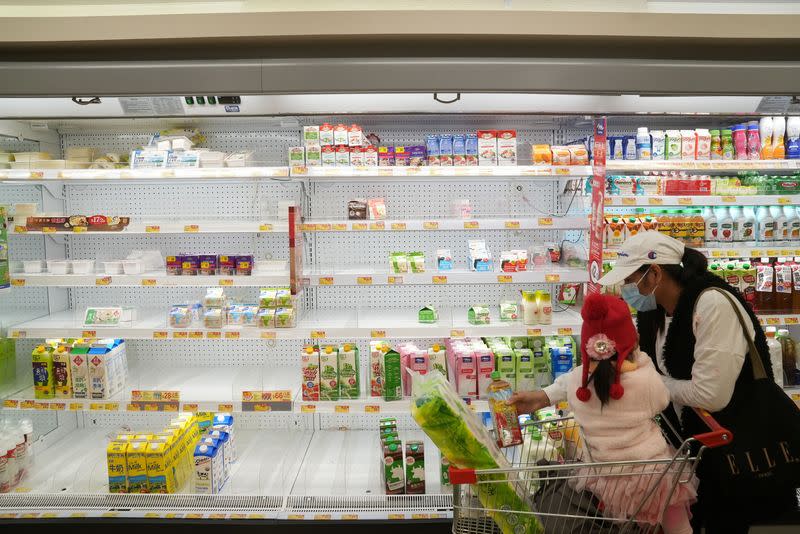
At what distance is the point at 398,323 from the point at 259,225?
1071mm

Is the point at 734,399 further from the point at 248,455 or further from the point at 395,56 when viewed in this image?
the point at 248,455

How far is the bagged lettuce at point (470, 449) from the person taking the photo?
198cm

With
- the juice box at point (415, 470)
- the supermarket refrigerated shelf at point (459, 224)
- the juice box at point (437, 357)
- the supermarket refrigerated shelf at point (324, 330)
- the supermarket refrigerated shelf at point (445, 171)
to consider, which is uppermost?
the supermarket refrigerated shelf at point (445, 171)

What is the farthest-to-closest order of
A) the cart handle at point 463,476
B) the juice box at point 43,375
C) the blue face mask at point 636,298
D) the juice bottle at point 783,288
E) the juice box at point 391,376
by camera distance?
the juice bottle at point 783,288 < the juice box at point 43,375 < the juice box at point 391,376 < the blue face mask at point 636,298 < the cart handle at point 463,476

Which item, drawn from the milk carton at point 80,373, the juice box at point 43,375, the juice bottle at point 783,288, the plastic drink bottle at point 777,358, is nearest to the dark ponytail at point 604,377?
the plastic drink bottle at point 777,358

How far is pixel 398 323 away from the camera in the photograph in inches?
145

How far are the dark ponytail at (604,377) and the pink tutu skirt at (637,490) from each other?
26cm

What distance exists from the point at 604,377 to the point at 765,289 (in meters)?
2.55

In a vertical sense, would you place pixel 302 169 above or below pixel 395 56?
below

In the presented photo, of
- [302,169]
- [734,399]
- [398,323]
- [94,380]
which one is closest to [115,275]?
[94,380]

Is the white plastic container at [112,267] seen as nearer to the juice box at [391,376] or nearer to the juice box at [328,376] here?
the juice box at [328,376]

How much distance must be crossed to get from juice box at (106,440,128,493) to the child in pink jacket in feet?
8.24

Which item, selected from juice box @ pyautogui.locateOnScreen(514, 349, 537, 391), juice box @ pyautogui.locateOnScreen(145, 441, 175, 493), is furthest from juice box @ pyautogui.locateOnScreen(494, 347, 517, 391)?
juice box @ pyautogui.locateOnScreen(145, 441, 175, 493)

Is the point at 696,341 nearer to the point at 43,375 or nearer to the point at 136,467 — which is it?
the point at 136,467
